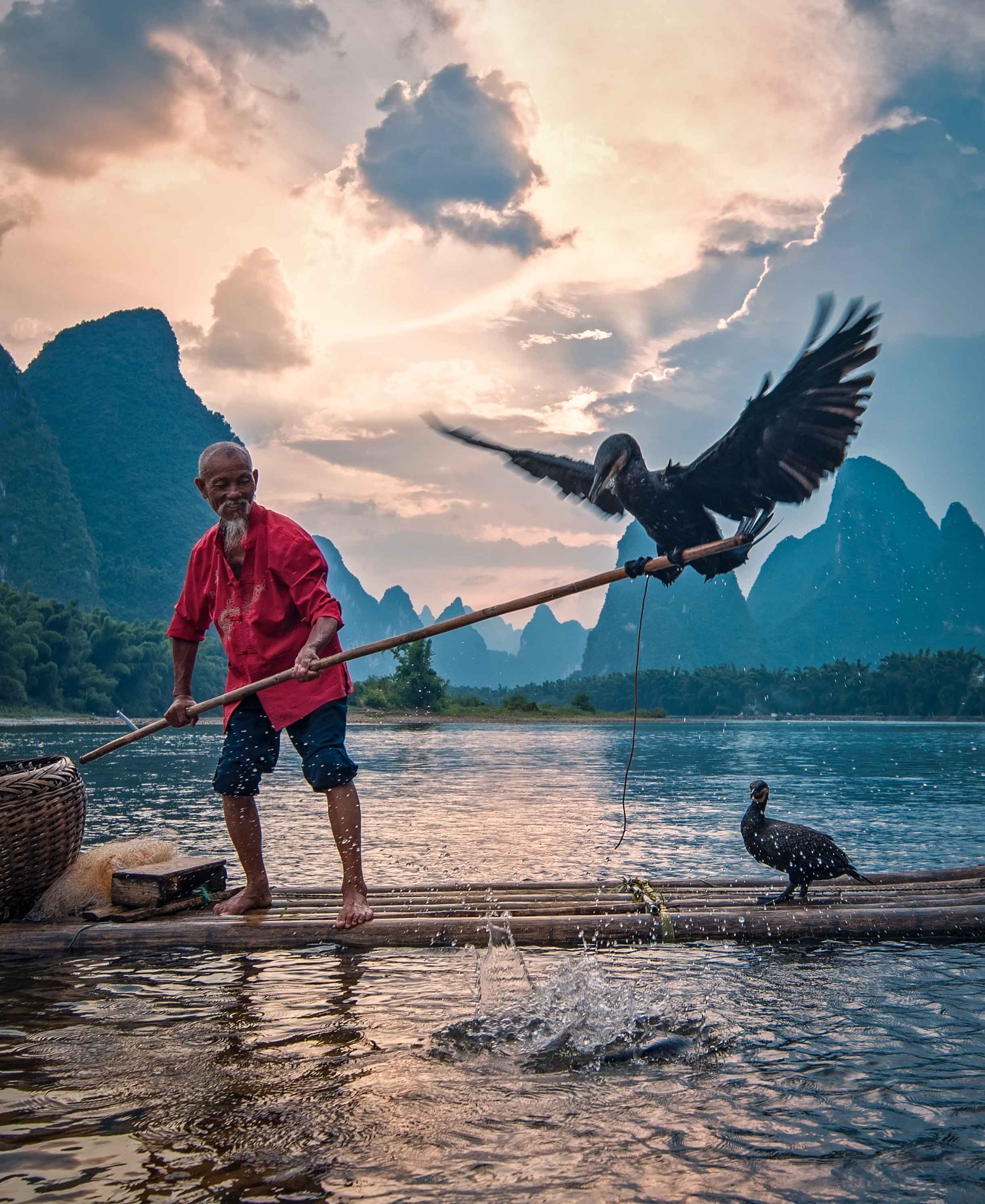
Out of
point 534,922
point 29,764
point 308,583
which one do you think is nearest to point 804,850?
point 534,922

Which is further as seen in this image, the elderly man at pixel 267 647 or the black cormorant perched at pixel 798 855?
the black cormorant perched at pixel 798 855

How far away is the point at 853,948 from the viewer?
448 cm

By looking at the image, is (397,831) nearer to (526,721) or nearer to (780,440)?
(780,440)

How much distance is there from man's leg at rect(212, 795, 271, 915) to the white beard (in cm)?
116

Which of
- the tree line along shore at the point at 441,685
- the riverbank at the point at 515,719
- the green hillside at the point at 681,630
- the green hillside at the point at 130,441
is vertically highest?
the green hillside at the point at 130,441

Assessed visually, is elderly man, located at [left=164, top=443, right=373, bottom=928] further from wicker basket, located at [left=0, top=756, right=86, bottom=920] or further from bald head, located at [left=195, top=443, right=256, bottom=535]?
wicker basket, located at [left=0, top=756, right=86, bottom=920]

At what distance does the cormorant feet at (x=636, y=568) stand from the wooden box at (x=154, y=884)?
2.64 m

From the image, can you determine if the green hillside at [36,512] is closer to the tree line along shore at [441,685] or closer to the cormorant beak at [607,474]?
the tree line along shore at [441,685]

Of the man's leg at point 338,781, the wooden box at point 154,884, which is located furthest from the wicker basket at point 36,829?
→ the man's leg at point 338,781

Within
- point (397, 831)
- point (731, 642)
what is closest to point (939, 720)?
point (731, 642)

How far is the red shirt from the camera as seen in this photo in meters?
4.23

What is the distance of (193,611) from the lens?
14.8 ft

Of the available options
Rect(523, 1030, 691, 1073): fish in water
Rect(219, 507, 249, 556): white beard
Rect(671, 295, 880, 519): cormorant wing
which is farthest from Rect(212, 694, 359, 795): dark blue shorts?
Rect(671, 295, 880, 519): cormorant wing

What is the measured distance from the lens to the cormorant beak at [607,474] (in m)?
4.62
